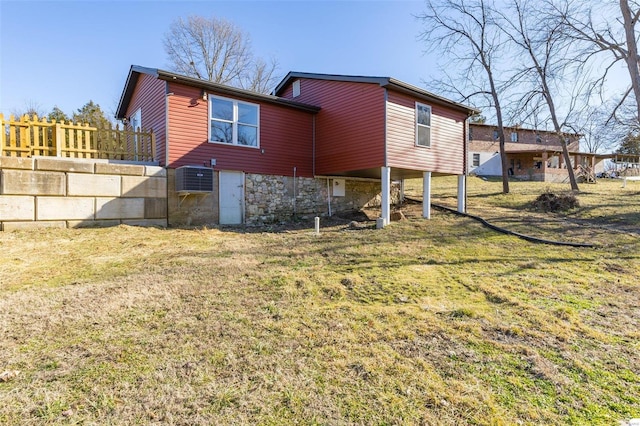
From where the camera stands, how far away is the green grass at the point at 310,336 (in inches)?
86.9

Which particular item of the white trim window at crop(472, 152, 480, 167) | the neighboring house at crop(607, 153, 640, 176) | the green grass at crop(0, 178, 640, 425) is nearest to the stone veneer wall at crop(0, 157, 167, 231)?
the green grass at crop(0, 178, 640, 425)

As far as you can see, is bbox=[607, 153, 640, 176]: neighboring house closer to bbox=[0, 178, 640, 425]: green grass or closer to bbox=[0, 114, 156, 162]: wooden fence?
bbox=[0, 178, 640, 425]: green grass

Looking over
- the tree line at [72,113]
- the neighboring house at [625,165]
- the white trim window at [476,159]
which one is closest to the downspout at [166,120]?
the tree line at [72,113]

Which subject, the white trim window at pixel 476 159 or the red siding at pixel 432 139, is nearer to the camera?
the red siding at pixel 432 139

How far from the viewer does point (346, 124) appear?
10828 millimetres

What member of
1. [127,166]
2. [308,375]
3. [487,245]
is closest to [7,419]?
[308,375]

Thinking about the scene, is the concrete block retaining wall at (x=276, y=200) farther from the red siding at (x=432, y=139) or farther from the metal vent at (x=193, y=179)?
the red siding at (x=432, y=139)

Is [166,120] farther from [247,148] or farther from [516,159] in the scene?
[516,159]

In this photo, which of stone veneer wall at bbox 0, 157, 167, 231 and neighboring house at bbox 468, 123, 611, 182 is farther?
neighboring house at bbox 468, 123, 611, 182

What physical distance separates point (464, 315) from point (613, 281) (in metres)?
3.49

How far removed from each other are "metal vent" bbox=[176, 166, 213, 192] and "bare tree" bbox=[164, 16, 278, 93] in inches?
689

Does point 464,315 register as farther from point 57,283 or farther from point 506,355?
point 57,283

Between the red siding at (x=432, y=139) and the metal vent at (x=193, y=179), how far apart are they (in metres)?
5.19

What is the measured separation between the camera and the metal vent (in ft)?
27.9
